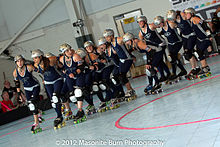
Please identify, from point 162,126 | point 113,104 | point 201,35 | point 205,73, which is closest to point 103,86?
point 113,104

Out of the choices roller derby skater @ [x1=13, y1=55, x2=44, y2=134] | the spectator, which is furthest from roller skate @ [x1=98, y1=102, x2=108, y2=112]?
the spectator

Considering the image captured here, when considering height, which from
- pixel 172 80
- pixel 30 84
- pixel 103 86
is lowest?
pixel 172 80

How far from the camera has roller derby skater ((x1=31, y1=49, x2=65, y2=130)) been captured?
6934 millimetres

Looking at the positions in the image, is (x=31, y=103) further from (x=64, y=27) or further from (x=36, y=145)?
(x=64, y=27)

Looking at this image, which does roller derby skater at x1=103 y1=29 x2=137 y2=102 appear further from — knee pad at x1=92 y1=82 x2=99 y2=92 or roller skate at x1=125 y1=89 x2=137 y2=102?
knee pad at x1=92 y1=82 x2=99 y2=92

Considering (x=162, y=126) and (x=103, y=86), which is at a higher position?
(x=103, y=86)

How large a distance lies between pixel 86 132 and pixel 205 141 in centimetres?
261

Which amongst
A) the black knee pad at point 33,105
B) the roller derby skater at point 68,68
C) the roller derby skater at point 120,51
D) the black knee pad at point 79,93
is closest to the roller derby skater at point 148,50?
the roller derby skater at point 120,51

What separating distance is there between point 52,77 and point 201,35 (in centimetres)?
341

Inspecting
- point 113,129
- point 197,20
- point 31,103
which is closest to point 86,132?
point 113,129

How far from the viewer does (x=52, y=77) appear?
713 cm

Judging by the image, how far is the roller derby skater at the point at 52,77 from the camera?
6934mm

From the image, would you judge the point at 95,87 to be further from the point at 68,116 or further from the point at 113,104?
the point at 68,116

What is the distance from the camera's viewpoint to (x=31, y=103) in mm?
7211
